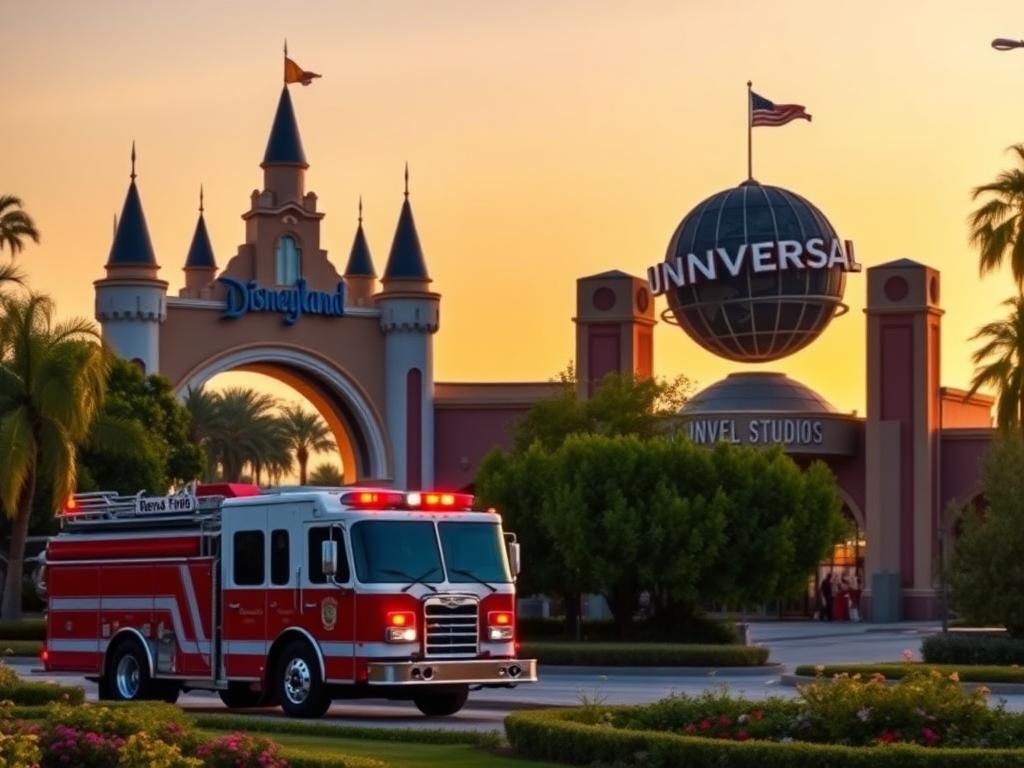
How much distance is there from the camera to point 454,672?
85.1ft

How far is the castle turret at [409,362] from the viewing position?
81312 mm

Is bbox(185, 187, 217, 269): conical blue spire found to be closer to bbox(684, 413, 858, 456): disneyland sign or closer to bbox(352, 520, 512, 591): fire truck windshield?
bbox(684, 413, 858, 456): disneyland sign

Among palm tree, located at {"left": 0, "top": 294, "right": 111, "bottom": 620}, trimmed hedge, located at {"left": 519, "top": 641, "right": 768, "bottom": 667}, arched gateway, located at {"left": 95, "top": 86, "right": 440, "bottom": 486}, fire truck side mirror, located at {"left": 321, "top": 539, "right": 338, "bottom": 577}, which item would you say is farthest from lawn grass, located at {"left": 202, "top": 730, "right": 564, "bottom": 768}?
arched gateway, located at {"left": 95, "top": 86, "right": 440, "bottom": 486}

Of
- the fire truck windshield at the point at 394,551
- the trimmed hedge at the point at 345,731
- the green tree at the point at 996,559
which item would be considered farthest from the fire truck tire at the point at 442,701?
the green tree at the point at 996,559

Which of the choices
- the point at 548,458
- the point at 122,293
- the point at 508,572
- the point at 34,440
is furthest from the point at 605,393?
the point at 508,572

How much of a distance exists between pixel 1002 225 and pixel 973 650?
13.3 meters

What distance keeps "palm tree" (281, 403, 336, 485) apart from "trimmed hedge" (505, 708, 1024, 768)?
8161 centimetres

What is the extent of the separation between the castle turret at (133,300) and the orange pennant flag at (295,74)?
872cm

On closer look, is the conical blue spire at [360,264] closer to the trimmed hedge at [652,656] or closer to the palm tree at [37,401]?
the palm tree at [37,401]

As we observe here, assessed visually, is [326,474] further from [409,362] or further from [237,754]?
[237,754]

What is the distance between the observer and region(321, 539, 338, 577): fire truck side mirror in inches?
1012

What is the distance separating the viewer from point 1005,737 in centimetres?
1831

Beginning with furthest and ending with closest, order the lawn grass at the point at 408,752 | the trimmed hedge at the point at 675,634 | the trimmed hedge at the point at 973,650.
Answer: the trimmed hedge at the point at 675,634
the trimmed hedge at the point at 973,650
the lawn grass at the point at 408,752

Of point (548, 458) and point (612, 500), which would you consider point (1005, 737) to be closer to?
point (612, 500)
